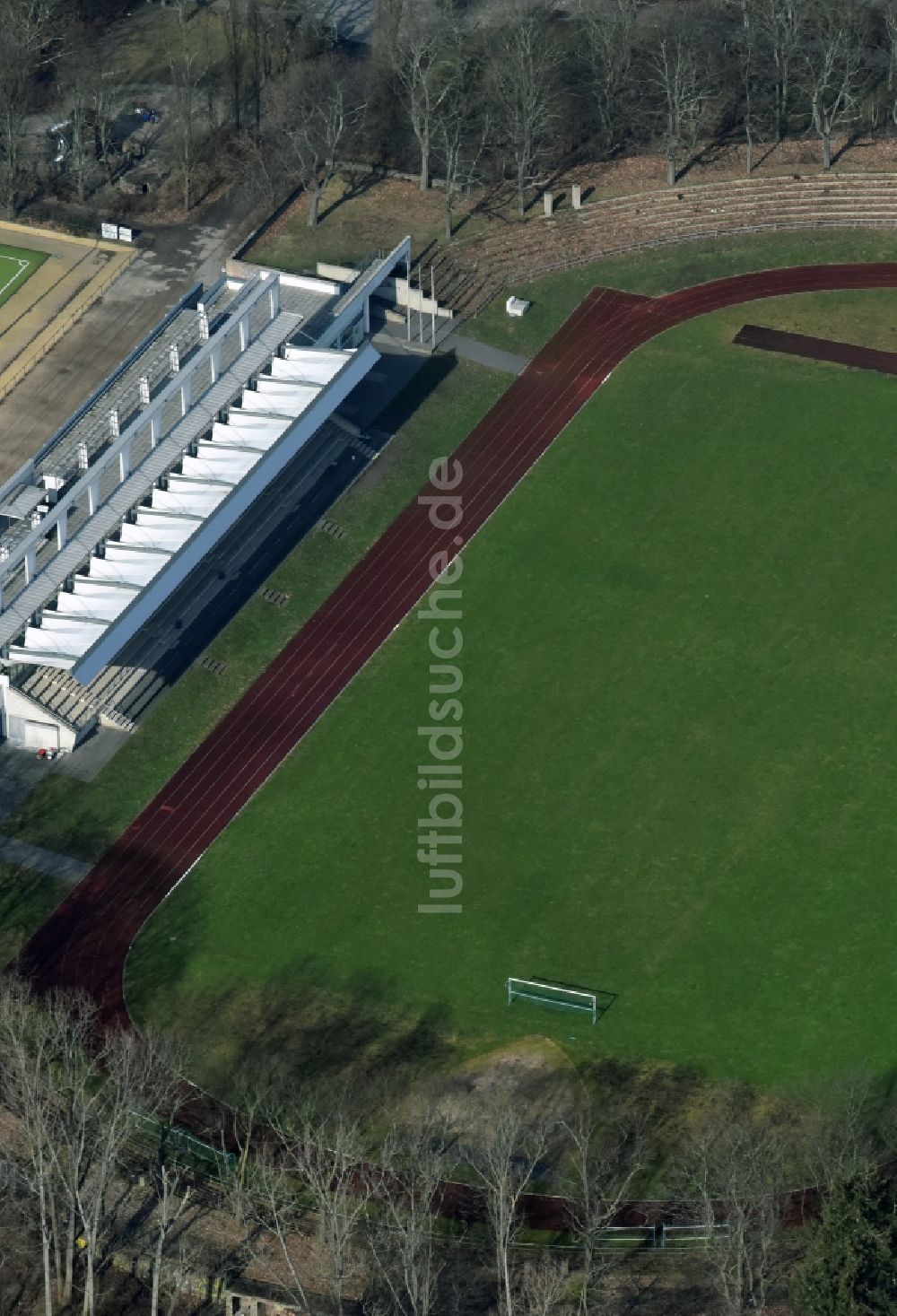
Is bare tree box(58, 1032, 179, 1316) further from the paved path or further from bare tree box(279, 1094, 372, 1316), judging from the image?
the paved path

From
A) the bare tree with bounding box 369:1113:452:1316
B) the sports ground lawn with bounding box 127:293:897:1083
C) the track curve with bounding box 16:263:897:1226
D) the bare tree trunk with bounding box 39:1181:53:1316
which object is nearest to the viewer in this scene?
the bare tree with bounding box 369:1113:452:1316

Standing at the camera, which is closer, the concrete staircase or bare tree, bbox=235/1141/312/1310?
bare tree, bbox=235/1141/312/1310

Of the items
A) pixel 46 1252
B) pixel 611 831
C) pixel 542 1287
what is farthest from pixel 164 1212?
pixel 611 831

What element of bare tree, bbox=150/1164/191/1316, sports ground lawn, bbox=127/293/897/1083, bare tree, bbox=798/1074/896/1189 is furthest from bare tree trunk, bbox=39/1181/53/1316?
bare tree, bbox=798/1074/896/1189

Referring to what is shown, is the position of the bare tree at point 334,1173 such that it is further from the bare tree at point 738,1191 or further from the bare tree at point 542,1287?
the bare tree at point 738,1191

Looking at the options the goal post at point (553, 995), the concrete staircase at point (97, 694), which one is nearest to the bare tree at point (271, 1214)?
the goal post at point (553, 995)

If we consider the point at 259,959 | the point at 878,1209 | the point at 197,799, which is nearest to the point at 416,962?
the point at 259,959

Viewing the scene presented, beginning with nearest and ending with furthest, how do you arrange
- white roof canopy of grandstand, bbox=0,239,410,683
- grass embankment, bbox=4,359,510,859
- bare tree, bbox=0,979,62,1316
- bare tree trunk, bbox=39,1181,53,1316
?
bare tree trunk, bbox=39,1181,53,1316
bare tree, bbox=0,979,62,1316
grass embankment, bbox=4,359,510,859
white roof canopy of grandstand, bbox=0,239,410,683
